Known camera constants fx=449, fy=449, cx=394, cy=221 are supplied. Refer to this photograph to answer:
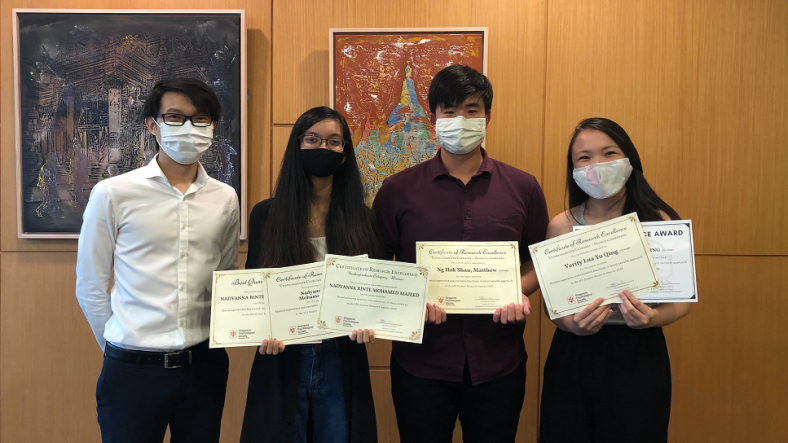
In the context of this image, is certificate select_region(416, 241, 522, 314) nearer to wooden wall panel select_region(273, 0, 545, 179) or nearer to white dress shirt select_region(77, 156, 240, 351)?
white dress shirt select_region(77, 156, 240, 351)

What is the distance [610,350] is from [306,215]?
1210 mm

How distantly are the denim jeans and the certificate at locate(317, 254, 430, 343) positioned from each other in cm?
15

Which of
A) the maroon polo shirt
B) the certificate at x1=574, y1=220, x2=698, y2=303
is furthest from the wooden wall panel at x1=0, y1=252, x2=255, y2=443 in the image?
the certificate at x1=574, y1=220, x2=698, y2=303

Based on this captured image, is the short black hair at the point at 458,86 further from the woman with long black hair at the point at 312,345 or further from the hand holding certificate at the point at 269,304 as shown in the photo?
the hand holding certificate at the point at 269,304

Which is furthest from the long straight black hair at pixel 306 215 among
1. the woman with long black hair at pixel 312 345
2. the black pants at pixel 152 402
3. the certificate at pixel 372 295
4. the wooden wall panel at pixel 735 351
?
the wooden wall panel at pixel 735 351

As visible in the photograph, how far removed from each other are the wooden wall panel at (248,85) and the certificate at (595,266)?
1.74m

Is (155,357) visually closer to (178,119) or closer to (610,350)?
(178,119)

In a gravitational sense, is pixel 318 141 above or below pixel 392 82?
below

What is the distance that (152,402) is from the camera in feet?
5.32

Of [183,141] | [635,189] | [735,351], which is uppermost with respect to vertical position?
[183,141]

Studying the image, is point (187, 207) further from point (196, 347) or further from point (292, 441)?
point (292, 441)

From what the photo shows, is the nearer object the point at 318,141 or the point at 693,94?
the point at 318,141

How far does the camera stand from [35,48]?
2.57m

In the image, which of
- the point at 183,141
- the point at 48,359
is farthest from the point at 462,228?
the point at 48,359
